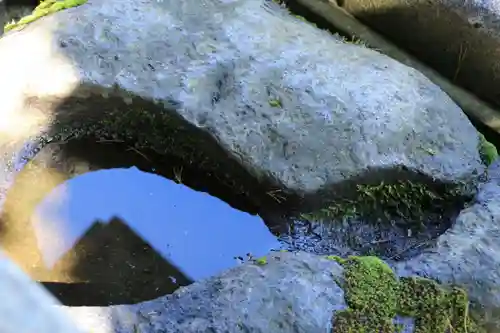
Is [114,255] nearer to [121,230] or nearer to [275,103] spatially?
[121,230]

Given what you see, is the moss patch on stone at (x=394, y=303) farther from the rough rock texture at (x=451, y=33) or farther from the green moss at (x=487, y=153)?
the rough rock texture at (x=451, y=33)

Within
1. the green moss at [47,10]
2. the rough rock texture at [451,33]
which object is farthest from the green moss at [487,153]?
the green moss at [47,10]

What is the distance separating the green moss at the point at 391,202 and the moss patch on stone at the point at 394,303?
1.89 ft

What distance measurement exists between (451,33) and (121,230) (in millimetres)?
2260

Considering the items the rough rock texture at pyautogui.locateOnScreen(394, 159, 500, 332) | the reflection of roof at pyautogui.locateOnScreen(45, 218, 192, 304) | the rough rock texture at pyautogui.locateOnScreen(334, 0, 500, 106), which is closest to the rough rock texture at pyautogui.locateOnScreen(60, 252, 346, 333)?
the rough rock texture at pyautogui.locateOnScreen(394, 159, 500, 332)

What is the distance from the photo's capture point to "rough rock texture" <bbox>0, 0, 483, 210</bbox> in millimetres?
3055

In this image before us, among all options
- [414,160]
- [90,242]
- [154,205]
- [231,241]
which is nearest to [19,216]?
[90,242]

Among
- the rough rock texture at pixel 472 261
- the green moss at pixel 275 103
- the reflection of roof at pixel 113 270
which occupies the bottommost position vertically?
the reflection of roof at pixel 113 270

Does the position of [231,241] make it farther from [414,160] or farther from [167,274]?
[414,160]

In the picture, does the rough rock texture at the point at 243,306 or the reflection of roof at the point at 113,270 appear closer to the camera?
the rough rock texture at the point at 243,306

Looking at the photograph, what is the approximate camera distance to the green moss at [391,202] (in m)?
3.08

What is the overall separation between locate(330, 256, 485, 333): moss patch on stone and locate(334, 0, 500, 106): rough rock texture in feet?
5.90

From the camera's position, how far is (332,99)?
10.3ft

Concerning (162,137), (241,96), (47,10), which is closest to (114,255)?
(162,137)
